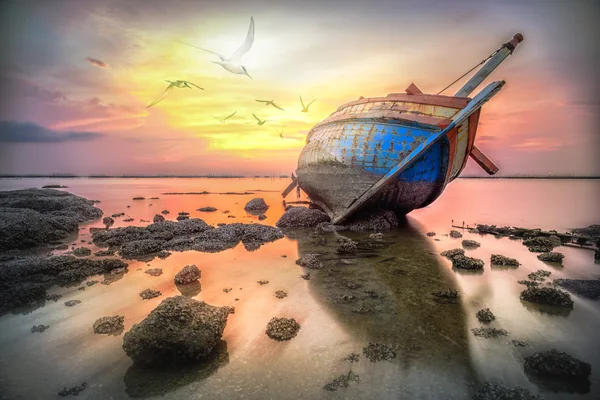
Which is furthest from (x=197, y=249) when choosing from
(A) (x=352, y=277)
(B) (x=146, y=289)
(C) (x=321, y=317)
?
(C) (x=321, y=317)

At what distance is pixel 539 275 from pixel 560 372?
17.0 feet

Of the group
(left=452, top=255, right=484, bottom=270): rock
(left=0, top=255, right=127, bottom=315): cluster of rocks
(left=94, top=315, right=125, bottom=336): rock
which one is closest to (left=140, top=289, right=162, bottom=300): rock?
(left=94, top=315, right=125, bottom=336): rock

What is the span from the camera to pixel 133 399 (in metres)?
3.49

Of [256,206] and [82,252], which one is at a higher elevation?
[256,206]

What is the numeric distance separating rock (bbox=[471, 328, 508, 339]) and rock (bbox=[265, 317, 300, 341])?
10.0 feet

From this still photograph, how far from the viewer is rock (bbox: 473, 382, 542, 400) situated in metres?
3.45

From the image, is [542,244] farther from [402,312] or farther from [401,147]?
[402,312]

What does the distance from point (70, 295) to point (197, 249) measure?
444cm

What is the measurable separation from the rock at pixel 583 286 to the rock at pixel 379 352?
17.8ft

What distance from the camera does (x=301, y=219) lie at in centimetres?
1603

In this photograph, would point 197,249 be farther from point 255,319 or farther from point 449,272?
point 449,272

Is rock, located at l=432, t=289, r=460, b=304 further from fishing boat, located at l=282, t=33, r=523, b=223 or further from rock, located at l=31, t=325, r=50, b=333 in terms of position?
rock, located at l=31, t=325, r=50, b=333

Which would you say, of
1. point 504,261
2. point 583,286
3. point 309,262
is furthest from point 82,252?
point 583,286

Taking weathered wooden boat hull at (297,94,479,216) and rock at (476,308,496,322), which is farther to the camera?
weathered wooden boat hull at (297,94,479,216)
